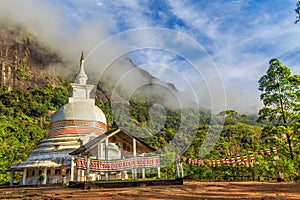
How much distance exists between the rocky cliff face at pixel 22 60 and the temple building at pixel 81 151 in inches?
2464

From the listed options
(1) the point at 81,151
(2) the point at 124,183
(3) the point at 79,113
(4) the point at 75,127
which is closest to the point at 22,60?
(3) the point at 79,113

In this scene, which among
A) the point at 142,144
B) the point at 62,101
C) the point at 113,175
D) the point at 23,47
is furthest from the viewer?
the point at 23,47

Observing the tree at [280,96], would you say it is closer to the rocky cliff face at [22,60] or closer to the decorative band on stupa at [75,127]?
the decorative band on stupa at [75,127]

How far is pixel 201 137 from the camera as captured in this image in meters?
36.1

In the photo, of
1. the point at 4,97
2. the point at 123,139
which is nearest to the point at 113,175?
the point at 123,139

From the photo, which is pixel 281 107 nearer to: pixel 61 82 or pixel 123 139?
pixel 123 139

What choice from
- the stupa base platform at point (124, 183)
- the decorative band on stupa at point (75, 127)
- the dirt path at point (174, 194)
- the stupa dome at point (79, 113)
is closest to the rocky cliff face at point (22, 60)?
the stupa dome at point (79, 113)

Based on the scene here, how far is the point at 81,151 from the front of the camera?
16.5 m

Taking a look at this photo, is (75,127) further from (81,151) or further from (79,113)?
(81,151)

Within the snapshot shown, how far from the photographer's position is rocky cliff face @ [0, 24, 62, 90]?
80.4m

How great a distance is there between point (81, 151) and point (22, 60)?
8446 cm

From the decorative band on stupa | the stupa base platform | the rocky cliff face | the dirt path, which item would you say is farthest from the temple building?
the rocky cliff face

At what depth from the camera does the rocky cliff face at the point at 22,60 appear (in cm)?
8044

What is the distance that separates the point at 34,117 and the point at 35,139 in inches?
594
